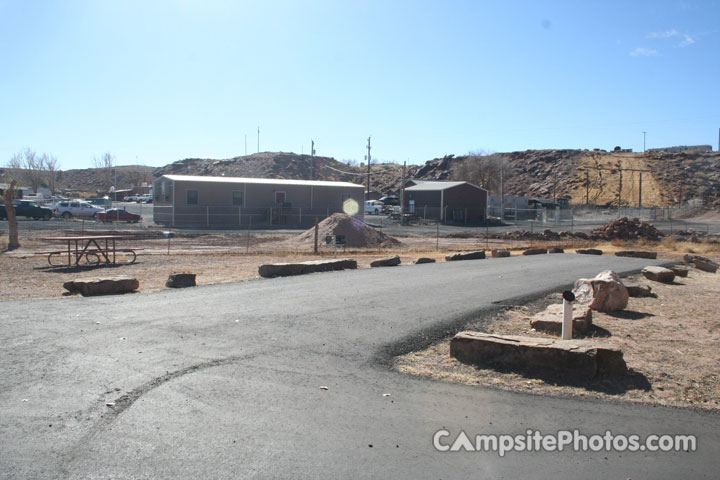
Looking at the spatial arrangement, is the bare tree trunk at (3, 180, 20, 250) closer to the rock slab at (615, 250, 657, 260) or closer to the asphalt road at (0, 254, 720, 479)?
the asphalt road at (0, 254, 720, 479)

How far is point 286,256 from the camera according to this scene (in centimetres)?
2302

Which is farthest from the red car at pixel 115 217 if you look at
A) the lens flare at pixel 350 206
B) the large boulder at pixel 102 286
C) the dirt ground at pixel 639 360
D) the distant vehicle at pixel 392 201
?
the dirt ground at pixel 639 360

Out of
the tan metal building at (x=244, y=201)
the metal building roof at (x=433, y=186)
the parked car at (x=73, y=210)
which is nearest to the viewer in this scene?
the tan metal building at (x=244, y=201)

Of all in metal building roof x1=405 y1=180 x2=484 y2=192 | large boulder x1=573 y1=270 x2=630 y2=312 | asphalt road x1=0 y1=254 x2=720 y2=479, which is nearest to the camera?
asphalt road x1=0 y1=254 x2=720 y2=479

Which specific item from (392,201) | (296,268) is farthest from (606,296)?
(392,201)

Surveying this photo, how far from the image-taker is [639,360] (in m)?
7.18

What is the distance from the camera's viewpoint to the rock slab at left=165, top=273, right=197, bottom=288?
489 inches

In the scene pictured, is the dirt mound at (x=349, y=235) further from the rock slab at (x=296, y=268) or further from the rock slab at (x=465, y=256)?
the rock slab at (x=296, y=268)

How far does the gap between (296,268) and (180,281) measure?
330cm

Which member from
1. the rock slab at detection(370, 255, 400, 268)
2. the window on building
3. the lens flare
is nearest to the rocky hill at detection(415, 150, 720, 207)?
the lens flare

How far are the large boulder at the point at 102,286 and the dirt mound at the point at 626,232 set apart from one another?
33.8 meters

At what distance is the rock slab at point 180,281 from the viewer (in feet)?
40.8

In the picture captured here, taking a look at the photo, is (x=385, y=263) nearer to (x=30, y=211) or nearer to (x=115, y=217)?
(x=115, y=217)

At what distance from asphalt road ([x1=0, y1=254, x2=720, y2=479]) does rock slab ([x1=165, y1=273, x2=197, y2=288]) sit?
10.8 ft
